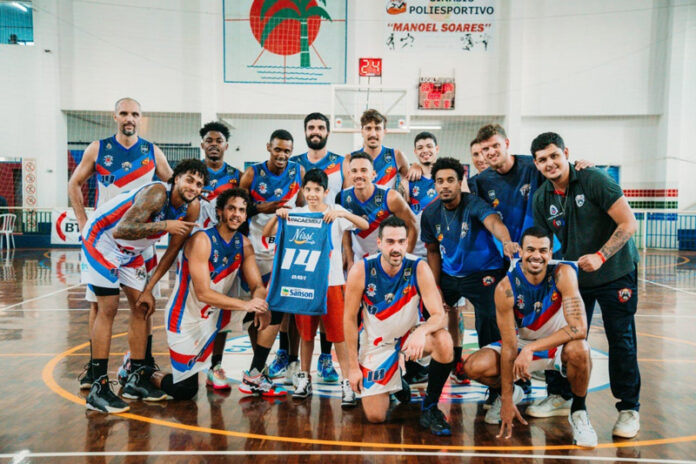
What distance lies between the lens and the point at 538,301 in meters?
3.50

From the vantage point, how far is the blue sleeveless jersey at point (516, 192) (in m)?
3.95

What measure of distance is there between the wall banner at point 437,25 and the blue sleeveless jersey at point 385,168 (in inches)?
483

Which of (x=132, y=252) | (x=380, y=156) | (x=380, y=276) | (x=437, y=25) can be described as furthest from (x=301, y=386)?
(x=437, y=25)

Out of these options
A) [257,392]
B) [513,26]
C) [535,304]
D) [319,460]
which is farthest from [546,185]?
[513,26]

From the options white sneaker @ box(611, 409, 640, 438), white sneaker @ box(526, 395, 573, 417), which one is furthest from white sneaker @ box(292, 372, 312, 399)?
white sneaker @ box(611, 409, 640, 438)

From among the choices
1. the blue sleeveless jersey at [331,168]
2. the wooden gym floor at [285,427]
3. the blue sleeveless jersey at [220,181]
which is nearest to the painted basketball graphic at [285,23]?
the blue sleeveless jersey at [331,168]

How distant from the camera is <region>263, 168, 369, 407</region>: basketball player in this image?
408 cm

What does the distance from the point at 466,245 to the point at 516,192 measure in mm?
525

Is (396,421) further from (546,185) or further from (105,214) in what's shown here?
(105,214)

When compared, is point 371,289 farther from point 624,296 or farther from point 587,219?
point 624,296

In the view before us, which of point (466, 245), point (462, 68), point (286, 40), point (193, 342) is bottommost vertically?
point (193, 342)

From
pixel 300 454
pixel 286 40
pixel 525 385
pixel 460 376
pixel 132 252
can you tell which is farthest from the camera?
pixel 286 40

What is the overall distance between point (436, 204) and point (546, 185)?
33.8 inches

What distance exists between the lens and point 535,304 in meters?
3.50
